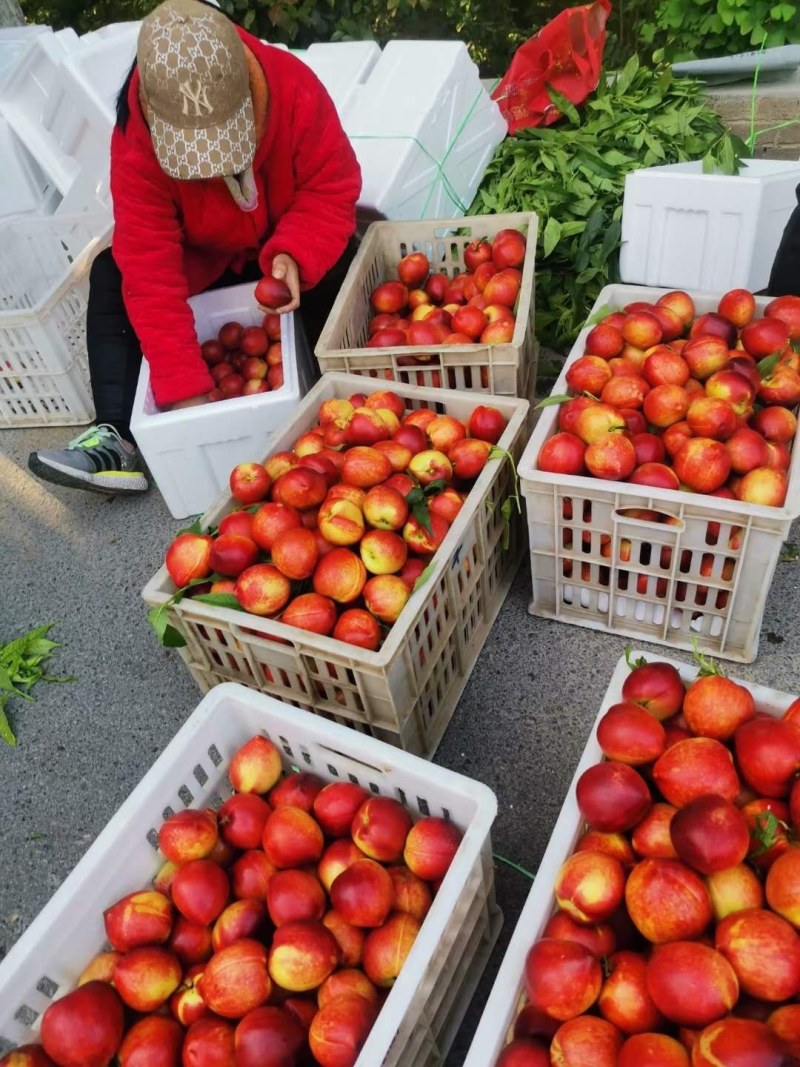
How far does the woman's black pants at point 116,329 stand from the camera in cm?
294

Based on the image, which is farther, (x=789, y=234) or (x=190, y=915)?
(x=789, y=234)

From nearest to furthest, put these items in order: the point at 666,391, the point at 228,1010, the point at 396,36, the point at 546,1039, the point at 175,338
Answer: the point at 546,1039, the point at 228,1010, the point at 666,391, the point at 175,338, the point at 396,36

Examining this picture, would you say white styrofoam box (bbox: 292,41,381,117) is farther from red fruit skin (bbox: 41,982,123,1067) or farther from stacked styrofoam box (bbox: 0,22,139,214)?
red fruit skin (bbox: 41,982,123,1067)

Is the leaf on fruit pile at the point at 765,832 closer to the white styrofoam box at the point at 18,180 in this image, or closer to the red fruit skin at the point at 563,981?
the red fruit skin at the point at 563,981

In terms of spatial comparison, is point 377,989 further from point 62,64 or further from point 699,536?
point 62,64

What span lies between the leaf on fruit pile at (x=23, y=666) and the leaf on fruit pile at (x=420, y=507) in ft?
4.12

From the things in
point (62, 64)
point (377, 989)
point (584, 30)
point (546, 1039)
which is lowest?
point (377, 989)

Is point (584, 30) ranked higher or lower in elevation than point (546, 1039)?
higher

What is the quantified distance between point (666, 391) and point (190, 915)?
158 cm

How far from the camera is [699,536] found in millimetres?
1823

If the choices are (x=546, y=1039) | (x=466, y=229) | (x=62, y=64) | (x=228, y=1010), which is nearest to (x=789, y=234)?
(x=466, y=229)

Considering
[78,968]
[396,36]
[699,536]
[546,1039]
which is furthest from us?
[396,36]

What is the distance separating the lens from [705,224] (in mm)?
2727

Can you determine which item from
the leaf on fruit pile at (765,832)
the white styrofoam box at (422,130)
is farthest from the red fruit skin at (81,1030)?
the white styrofoam box at (422,130)
